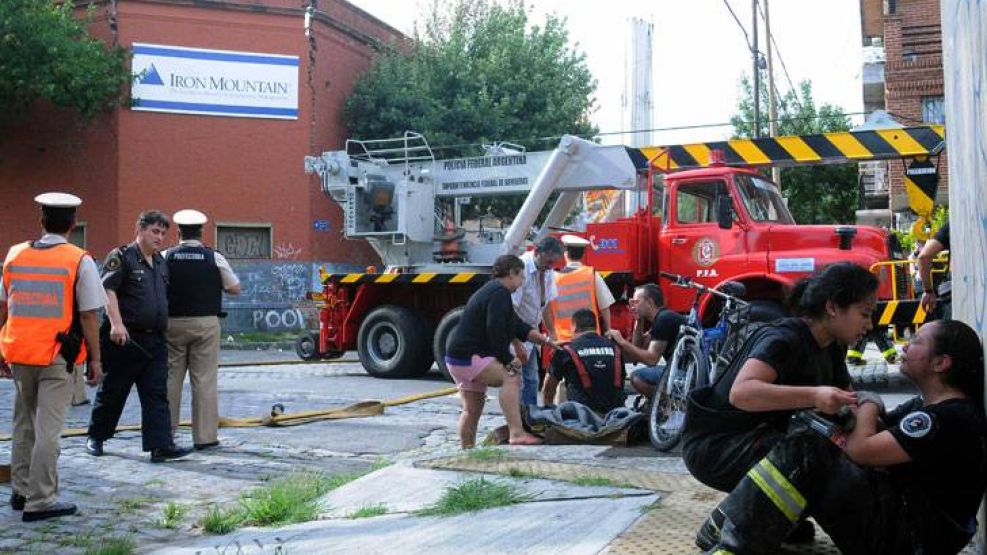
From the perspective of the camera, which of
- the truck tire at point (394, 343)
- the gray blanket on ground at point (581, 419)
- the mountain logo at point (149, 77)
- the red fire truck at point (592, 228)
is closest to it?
the gray blanket on ground at point (581, 419)

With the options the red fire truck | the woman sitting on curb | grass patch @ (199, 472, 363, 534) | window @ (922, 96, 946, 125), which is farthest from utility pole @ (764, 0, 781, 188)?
grass patch @ (199, 472, 363, 534)

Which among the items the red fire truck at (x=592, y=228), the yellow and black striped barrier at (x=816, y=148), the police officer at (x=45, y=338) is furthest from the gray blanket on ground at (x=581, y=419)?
the yellow and black striped barrier at (x=816, y=148)

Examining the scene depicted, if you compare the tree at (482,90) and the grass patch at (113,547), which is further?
the tree at (482,90)

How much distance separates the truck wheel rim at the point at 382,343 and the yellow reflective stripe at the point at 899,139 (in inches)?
263

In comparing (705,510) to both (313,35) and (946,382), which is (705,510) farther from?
(313,35)

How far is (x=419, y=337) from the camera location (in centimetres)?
1384

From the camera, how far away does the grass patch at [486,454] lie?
617 cm

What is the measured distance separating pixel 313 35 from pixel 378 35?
312 cm

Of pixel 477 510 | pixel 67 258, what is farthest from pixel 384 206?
pixel 477 510

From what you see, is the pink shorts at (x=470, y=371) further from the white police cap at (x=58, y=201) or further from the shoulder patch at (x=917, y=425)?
the shoulder patch at (x=917, y=425)

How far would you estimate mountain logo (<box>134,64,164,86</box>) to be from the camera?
22703mm

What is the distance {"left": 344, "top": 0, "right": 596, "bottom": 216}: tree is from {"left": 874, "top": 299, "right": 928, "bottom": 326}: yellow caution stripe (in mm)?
14087

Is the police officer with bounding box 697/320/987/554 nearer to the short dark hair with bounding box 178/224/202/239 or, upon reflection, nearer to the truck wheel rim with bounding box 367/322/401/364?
the short dark hair with bounding box 178/224/202/239

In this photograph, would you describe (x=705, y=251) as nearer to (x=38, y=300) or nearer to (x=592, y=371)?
(x=592, y=371)
